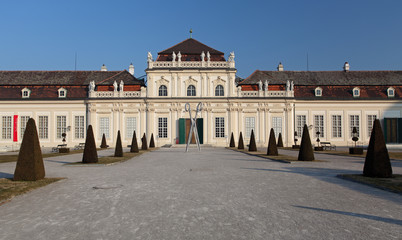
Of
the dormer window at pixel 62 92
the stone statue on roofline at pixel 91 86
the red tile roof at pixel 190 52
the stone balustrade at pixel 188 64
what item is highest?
the red tile roof at pixel 190 52

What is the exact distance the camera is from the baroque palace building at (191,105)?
43156 mm

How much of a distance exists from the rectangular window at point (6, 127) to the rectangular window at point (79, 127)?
8537 mm

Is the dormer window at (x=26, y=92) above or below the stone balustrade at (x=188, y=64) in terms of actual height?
below

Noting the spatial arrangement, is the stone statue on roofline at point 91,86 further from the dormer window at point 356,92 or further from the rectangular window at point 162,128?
the dormer window at point 356,92

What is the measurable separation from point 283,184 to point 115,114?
36.3 meters

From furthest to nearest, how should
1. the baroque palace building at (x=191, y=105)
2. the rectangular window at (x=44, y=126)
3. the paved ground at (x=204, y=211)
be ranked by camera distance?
the baroque palace building at (x=191, y=105), the rectangular window at (x=44, y=126), the paved ground at (x=204, y=211)

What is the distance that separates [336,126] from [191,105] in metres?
20.1

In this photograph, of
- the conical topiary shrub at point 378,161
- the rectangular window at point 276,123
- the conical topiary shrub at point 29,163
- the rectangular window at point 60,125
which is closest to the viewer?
the conical topiary shrub at point 29,163

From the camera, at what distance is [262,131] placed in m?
43.5

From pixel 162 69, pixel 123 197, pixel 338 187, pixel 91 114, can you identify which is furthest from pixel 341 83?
pixel 123 197

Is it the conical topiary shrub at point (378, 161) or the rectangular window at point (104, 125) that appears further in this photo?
the rectangular window at point (104, 125)

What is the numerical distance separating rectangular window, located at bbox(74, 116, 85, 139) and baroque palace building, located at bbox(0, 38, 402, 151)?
128 millimetres

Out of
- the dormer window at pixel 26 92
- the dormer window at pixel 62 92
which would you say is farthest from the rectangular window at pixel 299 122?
the dormer window at pixel 26 92

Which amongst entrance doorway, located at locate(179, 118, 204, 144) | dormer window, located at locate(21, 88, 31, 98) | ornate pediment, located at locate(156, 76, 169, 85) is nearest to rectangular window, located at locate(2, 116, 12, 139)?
dormer window, located at locate(21, 88, 31, 98)
